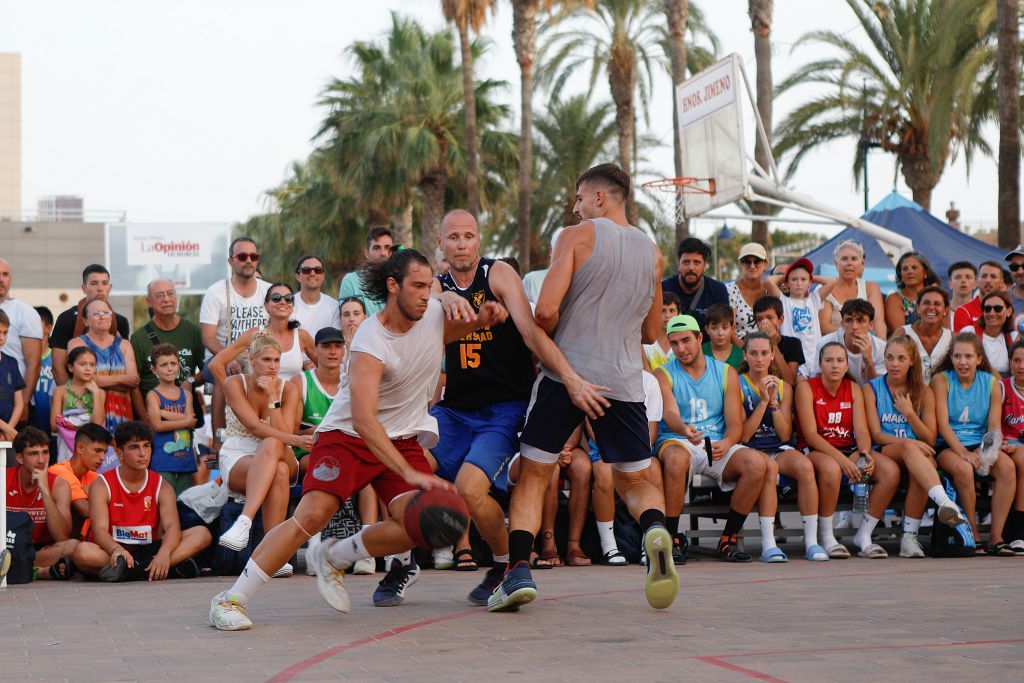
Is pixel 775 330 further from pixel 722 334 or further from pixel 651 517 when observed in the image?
pixel 651 517

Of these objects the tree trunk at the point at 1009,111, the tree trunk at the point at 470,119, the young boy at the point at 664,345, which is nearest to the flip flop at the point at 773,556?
the young boy at the point at 664,345

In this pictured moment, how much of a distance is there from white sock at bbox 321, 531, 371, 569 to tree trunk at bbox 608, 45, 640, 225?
23597mm

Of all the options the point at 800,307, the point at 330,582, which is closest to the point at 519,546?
the point at 330,582

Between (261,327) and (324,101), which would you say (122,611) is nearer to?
(261,327)

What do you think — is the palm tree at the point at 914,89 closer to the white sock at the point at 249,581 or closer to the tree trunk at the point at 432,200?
the tree trunk at the point at 432,200

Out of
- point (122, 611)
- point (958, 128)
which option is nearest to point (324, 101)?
point (958, 128)

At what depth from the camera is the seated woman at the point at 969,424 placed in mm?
10266

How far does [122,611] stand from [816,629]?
3877 mm

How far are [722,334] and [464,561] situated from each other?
290 cm

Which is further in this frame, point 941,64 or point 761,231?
point 761,231

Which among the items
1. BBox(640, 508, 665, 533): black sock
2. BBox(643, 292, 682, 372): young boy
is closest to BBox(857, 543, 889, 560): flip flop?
BBox(643, 292, 682, 372): young boy

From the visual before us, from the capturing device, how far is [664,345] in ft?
36.6

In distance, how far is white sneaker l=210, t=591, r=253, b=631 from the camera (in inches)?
247

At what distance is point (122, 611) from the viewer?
23.9ft
